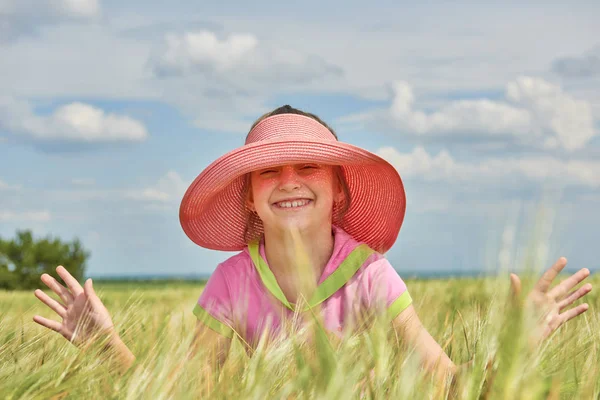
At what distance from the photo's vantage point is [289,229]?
2.41m

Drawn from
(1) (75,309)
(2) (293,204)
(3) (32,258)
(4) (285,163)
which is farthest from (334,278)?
(3) (32,258)

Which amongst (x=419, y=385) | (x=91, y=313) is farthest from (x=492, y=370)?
(x=91, y=313)

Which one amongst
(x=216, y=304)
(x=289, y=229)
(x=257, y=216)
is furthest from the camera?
(x=257, y=216)

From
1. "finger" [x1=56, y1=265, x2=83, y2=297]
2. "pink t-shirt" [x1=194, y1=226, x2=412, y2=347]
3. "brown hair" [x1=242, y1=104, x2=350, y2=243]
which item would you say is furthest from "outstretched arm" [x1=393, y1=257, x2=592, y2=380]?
"finger" [x1=56, y1=265, x2=83, y2=297]

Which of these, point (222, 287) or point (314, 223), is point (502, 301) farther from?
point (222, 287)

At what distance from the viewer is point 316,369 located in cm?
110

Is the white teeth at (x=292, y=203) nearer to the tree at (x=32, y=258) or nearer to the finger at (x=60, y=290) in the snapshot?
the finger at (x=60, y=290)

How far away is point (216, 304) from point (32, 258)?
55.8 feet

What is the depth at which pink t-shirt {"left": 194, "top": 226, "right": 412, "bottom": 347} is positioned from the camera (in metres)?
2.45

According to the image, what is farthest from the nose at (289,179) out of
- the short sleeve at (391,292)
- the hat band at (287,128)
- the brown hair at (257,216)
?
the short sleeve at (391,292)

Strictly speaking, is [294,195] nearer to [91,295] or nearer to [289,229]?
[289,229]

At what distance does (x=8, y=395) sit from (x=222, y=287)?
1.51 meters

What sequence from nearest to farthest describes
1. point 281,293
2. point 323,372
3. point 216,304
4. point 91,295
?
point 323,372, point 91,295, point 281,293, point 216,304

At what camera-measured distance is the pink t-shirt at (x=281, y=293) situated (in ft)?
8.04
